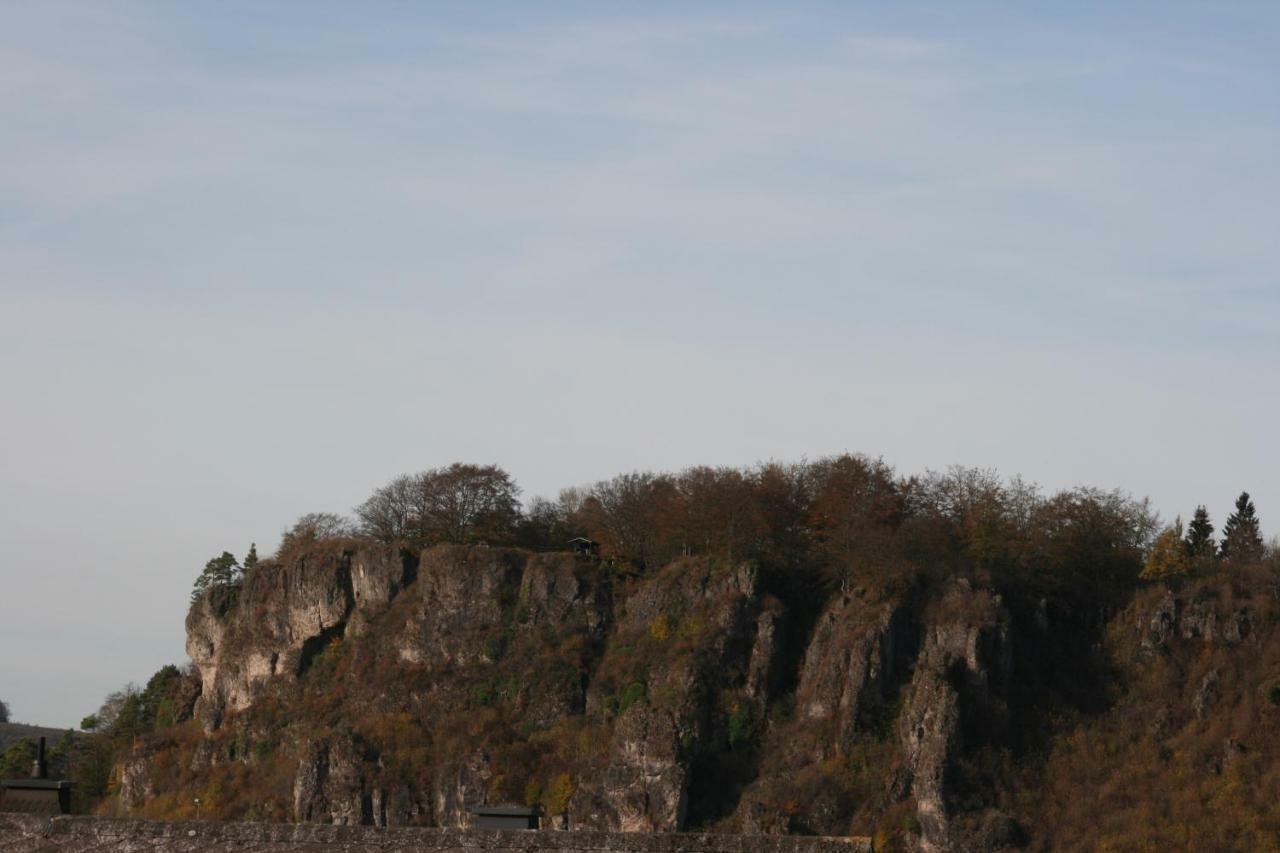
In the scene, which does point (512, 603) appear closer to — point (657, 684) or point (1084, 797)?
point (657, 684)

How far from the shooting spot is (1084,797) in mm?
114438

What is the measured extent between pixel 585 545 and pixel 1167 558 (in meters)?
34.7

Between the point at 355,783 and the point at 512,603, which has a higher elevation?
the point at 512,603

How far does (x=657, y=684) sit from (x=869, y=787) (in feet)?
49.8

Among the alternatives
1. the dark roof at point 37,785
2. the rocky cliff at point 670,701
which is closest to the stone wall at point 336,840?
the dark roof at point 37,785

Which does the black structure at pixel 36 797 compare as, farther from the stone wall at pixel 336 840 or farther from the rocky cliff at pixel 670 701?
the rocky cliff at pixel 670 701

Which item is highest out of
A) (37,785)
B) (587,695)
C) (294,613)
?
(294,613)

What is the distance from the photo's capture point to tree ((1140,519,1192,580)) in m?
130

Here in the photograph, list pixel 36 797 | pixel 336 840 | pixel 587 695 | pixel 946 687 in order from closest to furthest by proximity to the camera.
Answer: pixel 336 840 → pixel 36 797 → pixel 946 687 → pixel 587 695

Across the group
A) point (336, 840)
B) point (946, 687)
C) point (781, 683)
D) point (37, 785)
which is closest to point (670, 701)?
point (781, 683)

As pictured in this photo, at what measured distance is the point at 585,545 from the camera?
14250 centimetres

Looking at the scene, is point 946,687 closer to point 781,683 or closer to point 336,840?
point 781,683

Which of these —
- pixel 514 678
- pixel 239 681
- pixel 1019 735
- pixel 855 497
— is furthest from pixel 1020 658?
pixel 239 681

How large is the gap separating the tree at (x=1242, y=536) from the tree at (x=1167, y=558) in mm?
2881
